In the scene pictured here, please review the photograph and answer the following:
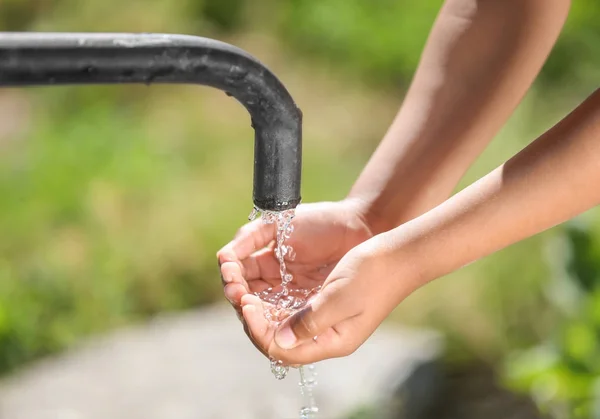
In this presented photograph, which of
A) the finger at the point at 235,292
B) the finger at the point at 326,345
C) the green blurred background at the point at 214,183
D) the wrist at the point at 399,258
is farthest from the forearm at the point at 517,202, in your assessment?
the green blurred background at the point at 214,183

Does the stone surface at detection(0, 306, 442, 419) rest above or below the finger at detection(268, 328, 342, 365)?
above

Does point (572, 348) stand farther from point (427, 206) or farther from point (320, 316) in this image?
point (320, 316)

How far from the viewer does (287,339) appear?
114cm

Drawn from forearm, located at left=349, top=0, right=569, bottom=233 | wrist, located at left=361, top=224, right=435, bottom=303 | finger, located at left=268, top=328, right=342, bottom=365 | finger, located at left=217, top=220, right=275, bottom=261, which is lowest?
finger, located at left=268, top=328, right=342, bottom=365

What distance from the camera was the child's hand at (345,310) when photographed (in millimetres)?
1134

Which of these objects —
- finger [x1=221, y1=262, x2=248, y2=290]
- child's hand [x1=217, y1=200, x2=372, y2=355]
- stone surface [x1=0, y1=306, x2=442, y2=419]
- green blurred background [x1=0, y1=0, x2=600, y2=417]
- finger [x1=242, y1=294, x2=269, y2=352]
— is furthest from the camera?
green blurred background [x1=0, y1=0, x2=600, y2=417]

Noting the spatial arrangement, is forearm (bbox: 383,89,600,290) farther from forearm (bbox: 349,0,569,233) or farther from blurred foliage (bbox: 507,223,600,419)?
blurred foliage (bbox: 507,223,600,419)

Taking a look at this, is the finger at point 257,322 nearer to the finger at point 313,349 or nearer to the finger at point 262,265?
the finger at point 313,349

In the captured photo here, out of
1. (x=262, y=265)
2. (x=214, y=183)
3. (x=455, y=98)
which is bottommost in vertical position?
(x=262, y=265)

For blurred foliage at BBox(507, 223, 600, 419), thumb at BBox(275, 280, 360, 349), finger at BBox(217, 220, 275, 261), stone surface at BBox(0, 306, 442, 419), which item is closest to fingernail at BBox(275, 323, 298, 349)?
thumb at BBox(275, 280, 360, 349)

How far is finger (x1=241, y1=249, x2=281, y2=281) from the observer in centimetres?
144

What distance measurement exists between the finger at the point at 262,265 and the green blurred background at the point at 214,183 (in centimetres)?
139

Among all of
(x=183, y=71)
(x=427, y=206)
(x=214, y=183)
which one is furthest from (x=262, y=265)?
(x=214, y=183)

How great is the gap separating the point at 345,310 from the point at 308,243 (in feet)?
1.01
